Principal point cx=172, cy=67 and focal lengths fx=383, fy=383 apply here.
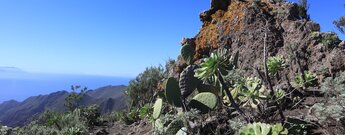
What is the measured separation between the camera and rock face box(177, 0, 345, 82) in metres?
10.2

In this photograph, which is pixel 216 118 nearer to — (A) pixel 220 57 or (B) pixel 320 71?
(A) pixel 220 57

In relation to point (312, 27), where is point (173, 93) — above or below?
below

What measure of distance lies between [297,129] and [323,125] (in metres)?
0.55

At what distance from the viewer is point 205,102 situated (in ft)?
25.7

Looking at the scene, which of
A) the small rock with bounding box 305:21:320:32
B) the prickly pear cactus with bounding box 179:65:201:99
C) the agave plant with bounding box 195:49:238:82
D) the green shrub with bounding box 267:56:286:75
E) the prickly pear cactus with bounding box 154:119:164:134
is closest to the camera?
the agave plant with bounding box 195:49:238:82

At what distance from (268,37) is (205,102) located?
4.57 m

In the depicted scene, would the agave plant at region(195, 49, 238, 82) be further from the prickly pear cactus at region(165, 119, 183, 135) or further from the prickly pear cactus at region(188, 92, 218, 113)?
the prickly pear cactus at region(188, 92, 218, 113)

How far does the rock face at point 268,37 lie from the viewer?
400 inches

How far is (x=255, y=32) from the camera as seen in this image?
11844mm

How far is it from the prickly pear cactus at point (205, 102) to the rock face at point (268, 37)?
2718 millimetres

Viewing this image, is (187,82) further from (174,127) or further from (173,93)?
(174,127)

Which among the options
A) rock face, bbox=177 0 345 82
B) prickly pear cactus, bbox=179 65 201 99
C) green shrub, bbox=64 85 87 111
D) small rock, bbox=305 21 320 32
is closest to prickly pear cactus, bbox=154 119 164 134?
prickly pear cactus, bbox=179 65 201 99

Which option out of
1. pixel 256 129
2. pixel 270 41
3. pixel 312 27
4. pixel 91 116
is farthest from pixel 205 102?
pixel 91 116

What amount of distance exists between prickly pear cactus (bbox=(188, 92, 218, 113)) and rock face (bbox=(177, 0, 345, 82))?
2.72 meters
